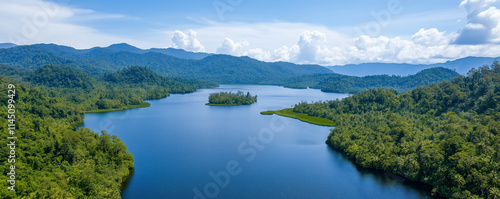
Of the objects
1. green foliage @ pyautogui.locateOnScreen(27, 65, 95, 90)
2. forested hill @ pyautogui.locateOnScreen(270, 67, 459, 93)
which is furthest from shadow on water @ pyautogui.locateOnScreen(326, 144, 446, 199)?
forested hill @ pyautogui.locateOnScreen(270, 67, 459, 93)

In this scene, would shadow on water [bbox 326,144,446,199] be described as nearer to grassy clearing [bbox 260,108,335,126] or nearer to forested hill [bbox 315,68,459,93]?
grassy clearing [bbox 260,108,335,126]

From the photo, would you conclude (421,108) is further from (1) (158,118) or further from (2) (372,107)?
(1) (158,118)

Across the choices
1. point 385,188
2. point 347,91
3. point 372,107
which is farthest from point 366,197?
point 347,91

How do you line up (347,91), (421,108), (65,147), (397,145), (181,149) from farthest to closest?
1. (347,91)
2. (421,108)
3. (181,149)
4. (397,145)
5. (65,147)

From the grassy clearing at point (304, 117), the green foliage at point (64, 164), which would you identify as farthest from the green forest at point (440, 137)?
the green foliage at point (64, 164)

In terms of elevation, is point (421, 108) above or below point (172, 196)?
above
